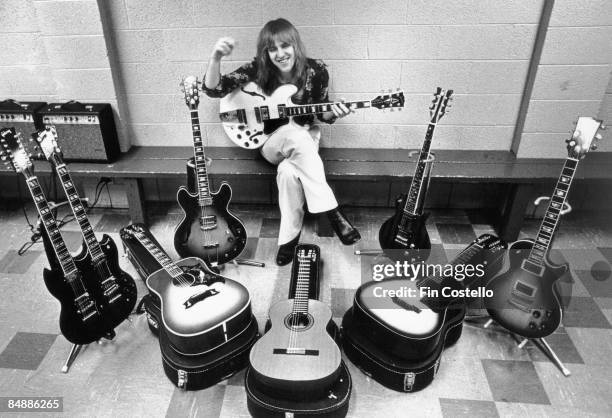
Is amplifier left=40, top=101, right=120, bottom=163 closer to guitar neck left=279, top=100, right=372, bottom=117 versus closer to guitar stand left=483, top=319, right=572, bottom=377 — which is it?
guitar neck left=279, top=100, right=372, bottom=117

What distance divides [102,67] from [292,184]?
133cm

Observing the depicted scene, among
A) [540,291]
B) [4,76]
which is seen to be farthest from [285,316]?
[4,76]

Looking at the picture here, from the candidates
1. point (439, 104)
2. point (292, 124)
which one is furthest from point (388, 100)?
point (292, 124)

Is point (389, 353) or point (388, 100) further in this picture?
point (388, 100)

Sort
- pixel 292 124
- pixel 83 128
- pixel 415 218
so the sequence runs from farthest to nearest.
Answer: pixel 83 128
pixel 292 124
pixel 415 218

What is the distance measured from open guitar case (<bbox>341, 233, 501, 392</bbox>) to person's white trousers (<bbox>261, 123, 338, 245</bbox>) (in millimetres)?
675

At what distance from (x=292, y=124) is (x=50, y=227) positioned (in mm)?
1308

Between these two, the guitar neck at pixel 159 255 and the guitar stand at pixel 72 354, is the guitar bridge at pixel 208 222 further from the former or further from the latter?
the guitar stand at pixel 72 354

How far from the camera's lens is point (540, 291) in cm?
198

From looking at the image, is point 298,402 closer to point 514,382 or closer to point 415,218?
point 514,382

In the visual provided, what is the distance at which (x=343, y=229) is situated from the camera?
104 inches

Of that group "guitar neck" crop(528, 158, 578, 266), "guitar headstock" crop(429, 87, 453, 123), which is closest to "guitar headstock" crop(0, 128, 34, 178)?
"guitar headstock" crop(429, 87, 453, 123)

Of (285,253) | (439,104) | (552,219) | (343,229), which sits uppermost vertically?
(439,104)

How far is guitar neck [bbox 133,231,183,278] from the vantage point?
2111 mm
